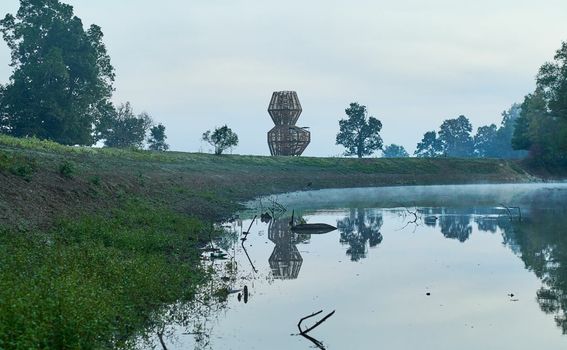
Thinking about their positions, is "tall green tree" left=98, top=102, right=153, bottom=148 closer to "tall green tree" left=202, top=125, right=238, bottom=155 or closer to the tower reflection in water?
"tall green tree" left=202, top=125, right=238, bottom=155

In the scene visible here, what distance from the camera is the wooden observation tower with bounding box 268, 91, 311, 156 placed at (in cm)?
13438

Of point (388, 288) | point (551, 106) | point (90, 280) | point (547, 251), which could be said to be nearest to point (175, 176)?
point (547, 251)

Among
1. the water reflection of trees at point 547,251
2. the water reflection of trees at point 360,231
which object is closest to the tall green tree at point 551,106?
the water reflection of trees at point 547,251

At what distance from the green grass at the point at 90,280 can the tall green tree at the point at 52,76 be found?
5068 centimetres

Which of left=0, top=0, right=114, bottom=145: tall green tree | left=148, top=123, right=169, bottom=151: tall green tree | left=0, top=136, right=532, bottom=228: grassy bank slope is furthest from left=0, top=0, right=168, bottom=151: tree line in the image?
left=148, top=123, right=169, bottom=151: tall green tree

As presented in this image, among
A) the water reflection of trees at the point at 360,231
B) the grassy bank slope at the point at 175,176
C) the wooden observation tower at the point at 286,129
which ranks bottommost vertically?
the water reflection of trees at the point at 360,231

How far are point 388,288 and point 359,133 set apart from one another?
411 ft

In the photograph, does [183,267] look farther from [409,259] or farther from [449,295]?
[409,259]

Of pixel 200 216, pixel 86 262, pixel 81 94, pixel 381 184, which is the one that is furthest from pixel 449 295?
pixel 381 184

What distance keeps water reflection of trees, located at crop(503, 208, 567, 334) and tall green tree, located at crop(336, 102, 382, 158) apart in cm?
9054

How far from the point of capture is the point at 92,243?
2653cm

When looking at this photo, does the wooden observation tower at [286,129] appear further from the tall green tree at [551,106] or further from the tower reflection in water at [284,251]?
the tower reflection in water at [284,251]

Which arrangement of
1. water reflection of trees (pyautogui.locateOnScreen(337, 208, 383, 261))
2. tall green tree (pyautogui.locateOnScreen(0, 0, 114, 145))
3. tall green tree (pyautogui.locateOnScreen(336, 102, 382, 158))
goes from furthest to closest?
tall green tree (pyautogui.locateOnScreen(336, 102, 382, 158))
tall green tree (pyautogui.locateOnScreen(0, 0, 114, 145))
water reflection of trees (pyautogui.locateOnScreen(337, 208, 383, 261))

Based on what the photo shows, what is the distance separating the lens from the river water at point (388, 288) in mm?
18953
